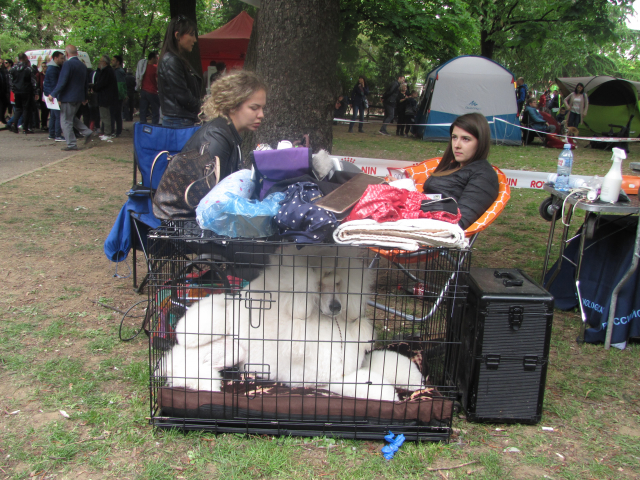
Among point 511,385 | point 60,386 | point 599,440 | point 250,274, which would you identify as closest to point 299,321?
point 250,274

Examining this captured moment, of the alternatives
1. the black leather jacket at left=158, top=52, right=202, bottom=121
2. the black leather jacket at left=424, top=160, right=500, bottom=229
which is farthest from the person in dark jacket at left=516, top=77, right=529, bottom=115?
the black leather jacket at left=424, top=160, right=500, bottom=229

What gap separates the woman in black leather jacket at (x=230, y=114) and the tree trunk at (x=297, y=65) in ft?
3.54

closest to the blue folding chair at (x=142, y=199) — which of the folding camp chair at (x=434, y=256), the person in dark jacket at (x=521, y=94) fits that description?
the folding camp chair at (x=434, y=256)

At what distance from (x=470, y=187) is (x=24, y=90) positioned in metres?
13.0

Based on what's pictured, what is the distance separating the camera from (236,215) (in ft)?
7.29

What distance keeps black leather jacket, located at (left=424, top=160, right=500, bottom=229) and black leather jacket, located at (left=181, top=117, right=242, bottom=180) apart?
1.43m

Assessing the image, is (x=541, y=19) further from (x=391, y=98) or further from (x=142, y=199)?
(x=142, y=199)

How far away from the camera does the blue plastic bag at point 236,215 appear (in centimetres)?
223

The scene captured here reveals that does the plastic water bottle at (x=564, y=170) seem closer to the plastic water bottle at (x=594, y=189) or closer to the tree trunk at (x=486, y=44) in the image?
the plastic water bottle at (x=594, y=189)

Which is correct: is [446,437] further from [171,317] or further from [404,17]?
[404,17]

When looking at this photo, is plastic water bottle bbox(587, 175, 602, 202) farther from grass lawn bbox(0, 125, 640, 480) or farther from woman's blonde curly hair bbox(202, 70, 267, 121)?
woman's blonde curly hair bbox(202, 70, 267, 121)

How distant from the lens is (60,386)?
2674 millimetres

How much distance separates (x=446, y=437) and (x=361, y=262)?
94 centimetres

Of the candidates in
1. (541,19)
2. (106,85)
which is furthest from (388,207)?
(541,19)
